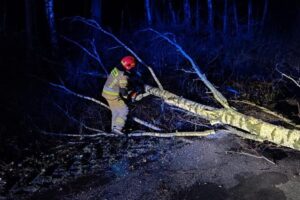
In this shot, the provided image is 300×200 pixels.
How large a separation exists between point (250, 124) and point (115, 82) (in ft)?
7.90

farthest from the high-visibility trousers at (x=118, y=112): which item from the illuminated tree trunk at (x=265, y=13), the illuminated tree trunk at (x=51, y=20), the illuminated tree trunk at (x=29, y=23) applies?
the illuminated tree trunk at (x=265, y=13)

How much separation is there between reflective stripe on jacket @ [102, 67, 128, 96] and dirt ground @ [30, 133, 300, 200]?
1.34m

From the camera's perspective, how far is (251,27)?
13.4m

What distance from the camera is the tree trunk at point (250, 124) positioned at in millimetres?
4609

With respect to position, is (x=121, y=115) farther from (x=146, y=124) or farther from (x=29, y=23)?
(x=29, y=23)

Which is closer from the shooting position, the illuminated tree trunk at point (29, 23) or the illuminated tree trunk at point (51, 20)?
the illuminated tree trunk at point (29, 23)

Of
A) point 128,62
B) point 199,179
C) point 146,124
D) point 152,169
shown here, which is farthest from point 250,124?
point 128,62

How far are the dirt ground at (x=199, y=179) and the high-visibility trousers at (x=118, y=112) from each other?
104cm

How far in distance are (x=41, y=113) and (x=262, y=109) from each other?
381cm

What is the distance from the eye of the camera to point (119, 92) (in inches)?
251

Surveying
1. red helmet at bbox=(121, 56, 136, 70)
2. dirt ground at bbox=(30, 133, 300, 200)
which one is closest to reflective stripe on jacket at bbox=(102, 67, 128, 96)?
red helmet at bbox=(121, 56, 136, 70)

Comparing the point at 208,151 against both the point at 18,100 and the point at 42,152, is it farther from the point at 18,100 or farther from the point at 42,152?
Answer: the point at 18,100

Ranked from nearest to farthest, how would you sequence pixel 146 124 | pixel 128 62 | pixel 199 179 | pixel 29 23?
pixel 199 179
pixel 128 62
pixel 146 124
pixel 29 23

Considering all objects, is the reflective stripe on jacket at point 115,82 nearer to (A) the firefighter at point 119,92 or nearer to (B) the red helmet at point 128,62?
(A) the firefighter at point 119,92
